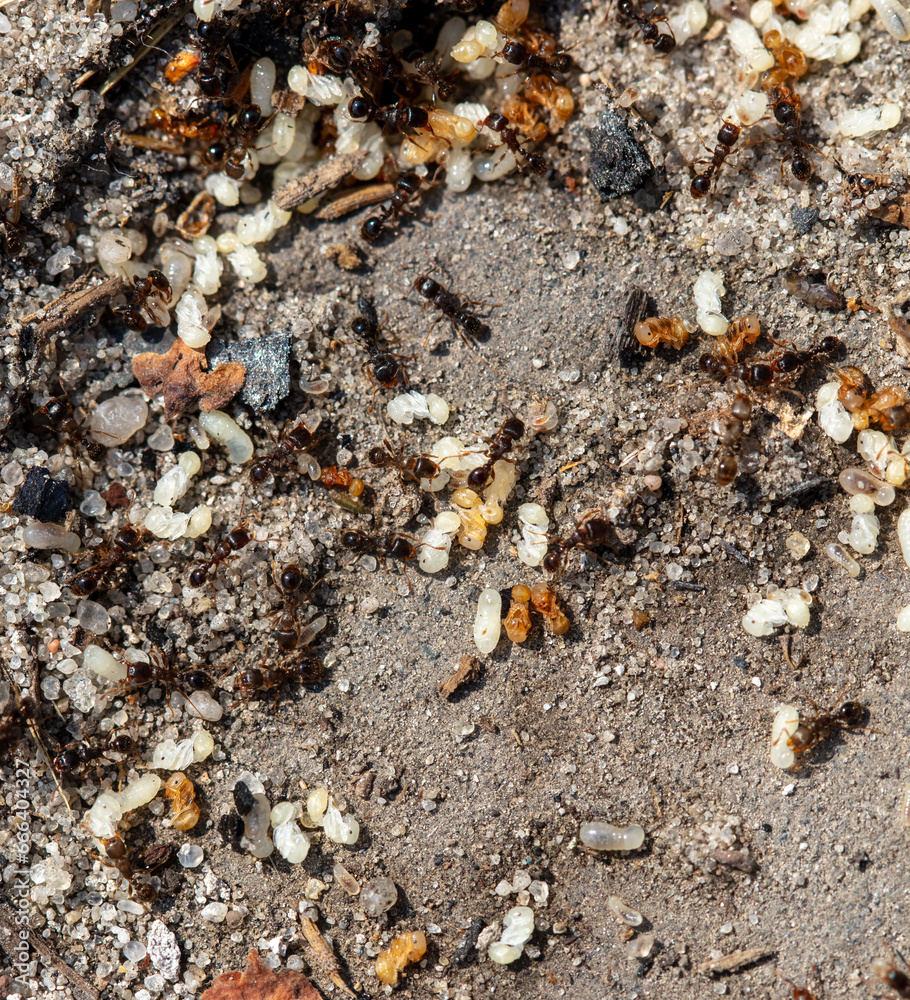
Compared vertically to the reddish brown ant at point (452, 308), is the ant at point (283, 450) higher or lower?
lower

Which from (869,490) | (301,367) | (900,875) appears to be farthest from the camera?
(301,367)

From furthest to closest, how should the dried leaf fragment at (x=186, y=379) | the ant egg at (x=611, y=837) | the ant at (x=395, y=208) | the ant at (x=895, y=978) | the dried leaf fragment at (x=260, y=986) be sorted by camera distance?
the ant at (x=395, y=208) < the dried leaf fragment at (x=186, y=379) < the dried leaf fragment at (x=260, y=986) < the ant egg at (x=611, y=837) < the ant at (x=895, y=978)

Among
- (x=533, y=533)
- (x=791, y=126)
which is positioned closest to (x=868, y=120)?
(x=791, y=126)

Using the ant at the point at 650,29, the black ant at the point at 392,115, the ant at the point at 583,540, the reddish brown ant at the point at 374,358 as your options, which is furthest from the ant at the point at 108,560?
the ant at the point at 650,29

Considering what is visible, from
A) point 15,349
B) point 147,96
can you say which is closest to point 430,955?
point 15,349

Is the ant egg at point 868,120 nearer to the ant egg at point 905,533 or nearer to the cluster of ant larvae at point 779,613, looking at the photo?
the ant egg at point 905,533

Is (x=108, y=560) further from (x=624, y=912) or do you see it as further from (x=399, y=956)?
(x=624, y=912)

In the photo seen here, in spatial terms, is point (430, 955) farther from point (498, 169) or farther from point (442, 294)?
point (498, 169)
